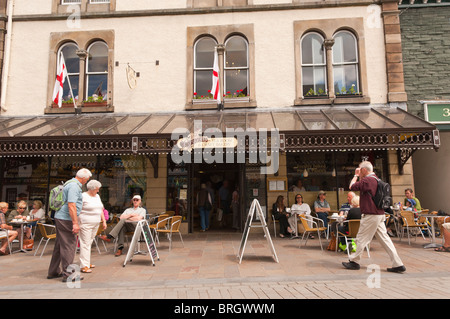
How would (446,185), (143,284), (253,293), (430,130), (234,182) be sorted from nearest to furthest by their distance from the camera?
(253,293), (143,284), (430,130), (446,185), (234,182)

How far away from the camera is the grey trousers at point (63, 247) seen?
17.1ft

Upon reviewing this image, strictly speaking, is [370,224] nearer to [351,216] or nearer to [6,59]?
[351,216]

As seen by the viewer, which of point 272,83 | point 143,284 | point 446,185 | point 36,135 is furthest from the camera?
point 446,185

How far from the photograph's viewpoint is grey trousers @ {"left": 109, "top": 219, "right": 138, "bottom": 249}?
7.28m

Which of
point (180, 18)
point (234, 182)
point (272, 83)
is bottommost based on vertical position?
point (234, 182)

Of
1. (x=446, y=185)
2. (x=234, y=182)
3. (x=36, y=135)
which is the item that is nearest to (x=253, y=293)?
(x=36, y=135)

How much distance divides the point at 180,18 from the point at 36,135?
20.3ft

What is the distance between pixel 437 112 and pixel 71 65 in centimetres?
1283

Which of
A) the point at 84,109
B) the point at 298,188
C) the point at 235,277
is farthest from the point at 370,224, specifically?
the point at 84,109

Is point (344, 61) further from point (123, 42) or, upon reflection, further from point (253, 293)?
point (253, 293)

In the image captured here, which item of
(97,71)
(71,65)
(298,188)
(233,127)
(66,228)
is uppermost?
(71,65)

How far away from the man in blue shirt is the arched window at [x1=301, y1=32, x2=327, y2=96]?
8.03m

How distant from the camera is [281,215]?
959 cm

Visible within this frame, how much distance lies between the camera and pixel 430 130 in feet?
25.3
